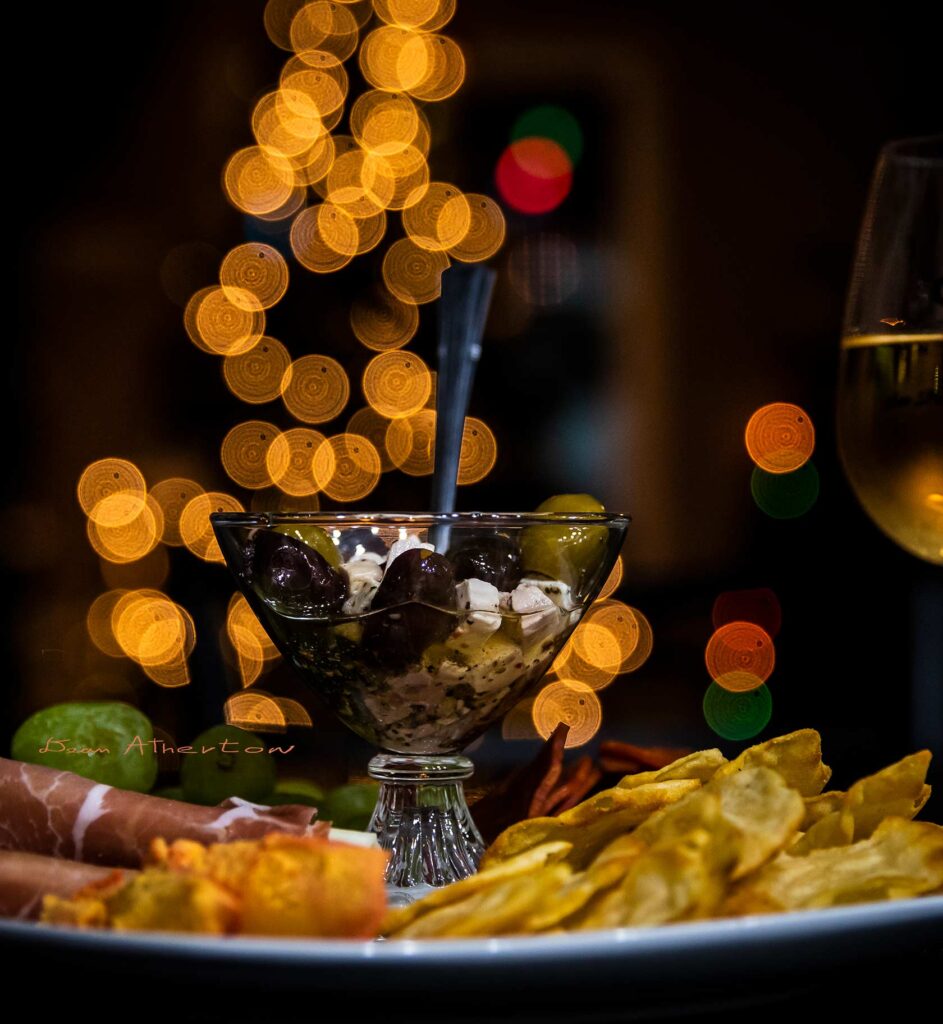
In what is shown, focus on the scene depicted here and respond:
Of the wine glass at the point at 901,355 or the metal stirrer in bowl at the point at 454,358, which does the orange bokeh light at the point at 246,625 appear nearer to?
the metal stirrer in bowl at the point at 454,358

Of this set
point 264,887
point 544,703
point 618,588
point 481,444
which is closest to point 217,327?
point 481,444

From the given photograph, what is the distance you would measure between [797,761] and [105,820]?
43 cm

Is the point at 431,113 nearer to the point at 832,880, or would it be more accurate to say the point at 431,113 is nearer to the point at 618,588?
the point at 618,588

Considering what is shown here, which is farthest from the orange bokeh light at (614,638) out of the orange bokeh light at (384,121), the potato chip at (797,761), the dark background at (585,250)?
the potato chip at (797,761)

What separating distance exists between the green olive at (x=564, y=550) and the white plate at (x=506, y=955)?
382 mm

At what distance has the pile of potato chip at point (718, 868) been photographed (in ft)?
1.69

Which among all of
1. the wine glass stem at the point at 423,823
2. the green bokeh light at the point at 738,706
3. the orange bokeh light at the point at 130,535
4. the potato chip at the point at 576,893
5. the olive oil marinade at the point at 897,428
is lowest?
the green bokeh light at the point at 738,706

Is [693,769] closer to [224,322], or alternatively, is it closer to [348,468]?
[348,468]

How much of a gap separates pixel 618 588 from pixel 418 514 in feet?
10.3

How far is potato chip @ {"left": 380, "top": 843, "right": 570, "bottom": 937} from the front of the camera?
54 cm

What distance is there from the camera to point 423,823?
33.7 inches

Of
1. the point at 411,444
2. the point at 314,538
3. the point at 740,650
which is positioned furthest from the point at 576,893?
the point at 411,444

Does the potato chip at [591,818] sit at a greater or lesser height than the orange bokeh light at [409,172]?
lesser

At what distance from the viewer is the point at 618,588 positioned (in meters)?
3.93
